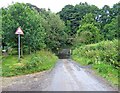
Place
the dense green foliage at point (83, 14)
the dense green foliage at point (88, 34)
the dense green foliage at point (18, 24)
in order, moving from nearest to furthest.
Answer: the dense green foliage at point (18, 24) → the dense green foliage at point (88, 34) → the dense green foliage at point (83, 14)

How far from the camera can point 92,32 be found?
178 ft

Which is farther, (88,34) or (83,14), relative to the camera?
(83,14)

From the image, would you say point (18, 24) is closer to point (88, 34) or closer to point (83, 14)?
point (88, 34)

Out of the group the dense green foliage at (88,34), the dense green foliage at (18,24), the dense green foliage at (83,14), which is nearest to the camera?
the dense green foliage at (18,24)

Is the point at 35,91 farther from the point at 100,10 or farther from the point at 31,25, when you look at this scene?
the point at 100,10

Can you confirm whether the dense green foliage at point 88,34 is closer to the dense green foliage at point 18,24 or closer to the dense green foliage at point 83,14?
the dense green foliage at point 83,14

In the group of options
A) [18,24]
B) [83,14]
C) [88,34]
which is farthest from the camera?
[83,14]

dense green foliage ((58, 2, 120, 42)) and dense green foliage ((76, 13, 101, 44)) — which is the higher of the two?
dense green foliage ((58, 2, 120, 42))

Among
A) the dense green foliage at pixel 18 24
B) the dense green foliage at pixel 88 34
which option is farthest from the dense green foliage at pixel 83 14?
the dense green foliage at pixel 18 24

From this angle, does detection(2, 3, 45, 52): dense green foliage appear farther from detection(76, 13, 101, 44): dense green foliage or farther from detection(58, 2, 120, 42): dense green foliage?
detection(58, 2, 120, 42): dense green foliage

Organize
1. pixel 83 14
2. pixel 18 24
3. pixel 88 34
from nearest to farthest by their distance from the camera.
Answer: pixel 18 24 < pixel 88 34 < pixel 83 14

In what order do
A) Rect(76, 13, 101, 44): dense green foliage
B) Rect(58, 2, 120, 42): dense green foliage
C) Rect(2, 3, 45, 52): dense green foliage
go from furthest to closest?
Rect(58, 2, 120, 42): dense green foliage < Rect(76, 13, 101, 44): dense green foliage < Rect(2, 3, 45, 52): dense green foliage

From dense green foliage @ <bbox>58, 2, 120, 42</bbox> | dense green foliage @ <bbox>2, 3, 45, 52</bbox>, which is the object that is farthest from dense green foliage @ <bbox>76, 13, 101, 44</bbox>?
dense green foliage @ <bbox>2, 3, 45, 52</bbox>

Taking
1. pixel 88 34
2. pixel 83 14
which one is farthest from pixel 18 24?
pixel 83 14
